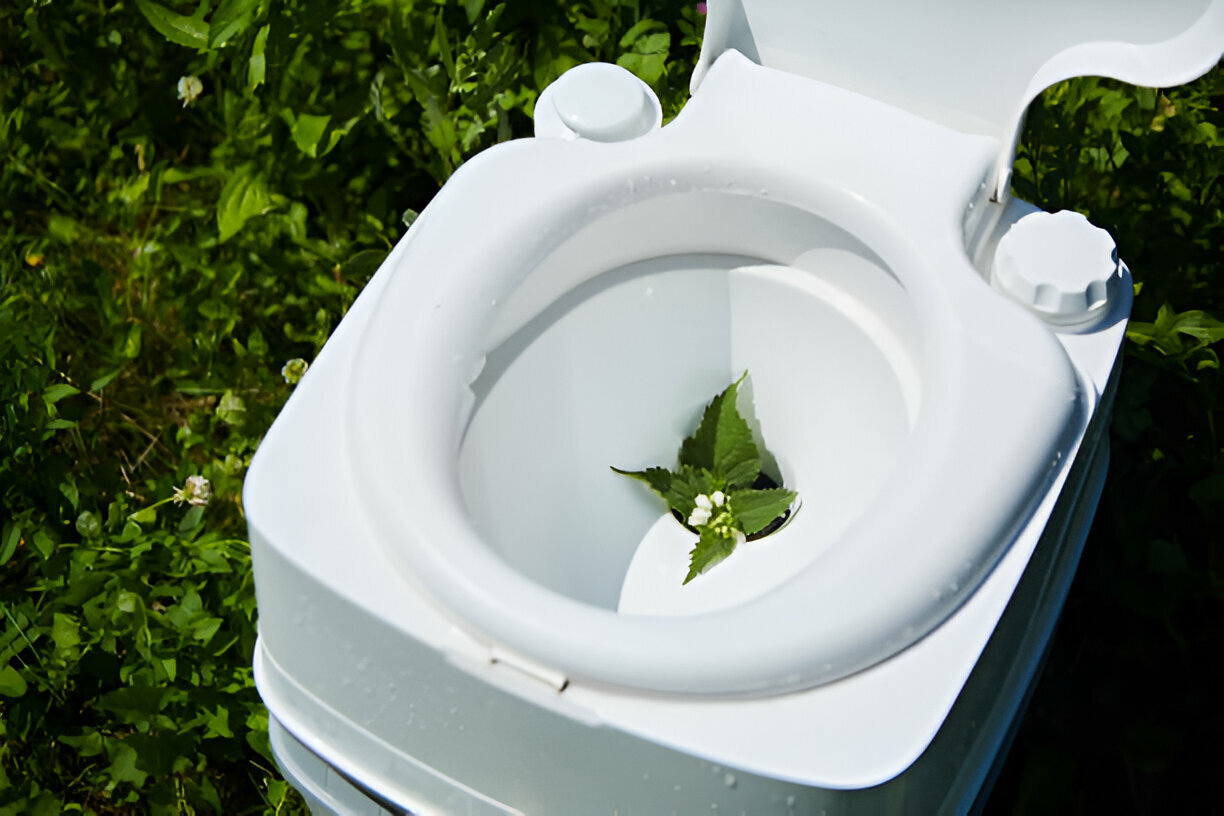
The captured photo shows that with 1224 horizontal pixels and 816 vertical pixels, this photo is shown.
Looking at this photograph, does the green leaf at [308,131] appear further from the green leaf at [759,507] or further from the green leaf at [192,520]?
the green leaf at [759,507]

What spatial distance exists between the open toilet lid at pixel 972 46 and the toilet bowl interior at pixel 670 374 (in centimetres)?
14

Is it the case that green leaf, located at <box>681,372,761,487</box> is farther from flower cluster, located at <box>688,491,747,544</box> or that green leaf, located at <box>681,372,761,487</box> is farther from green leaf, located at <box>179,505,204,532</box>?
green leaf, located at <box>179,505,204,532</box>

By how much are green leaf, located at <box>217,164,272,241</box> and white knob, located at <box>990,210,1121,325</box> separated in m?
0.85

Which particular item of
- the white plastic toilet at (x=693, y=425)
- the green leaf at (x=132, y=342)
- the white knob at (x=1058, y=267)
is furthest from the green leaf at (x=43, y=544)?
the white knob at (x=1058, y=267)

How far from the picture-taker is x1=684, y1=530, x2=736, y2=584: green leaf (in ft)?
3.98

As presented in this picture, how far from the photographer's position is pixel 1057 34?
104 centimetres

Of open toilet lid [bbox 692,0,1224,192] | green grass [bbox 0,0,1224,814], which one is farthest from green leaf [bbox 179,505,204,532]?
open toilet lid [bbox 692,0,1224,192]

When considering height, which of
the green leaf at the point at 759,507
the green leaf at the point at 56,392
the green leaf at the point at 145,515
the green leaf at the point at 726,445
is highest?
the green leaf at the point at 726,445

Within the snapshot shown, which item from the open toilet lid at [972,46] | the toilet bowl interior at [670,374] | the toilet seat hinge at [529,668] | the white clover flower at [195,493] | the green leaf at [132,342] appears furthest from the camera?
the green leaf at [132,342]

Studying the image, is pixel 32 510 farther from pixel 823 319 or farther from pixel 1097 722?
pixel 1097 722

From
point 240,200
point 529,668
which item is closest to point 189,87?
point 240,200

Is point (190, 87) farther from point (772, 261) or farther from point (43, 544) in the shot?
point (772, 261)

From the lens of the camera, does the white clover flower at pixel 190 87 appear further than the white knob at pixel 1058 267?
Yes

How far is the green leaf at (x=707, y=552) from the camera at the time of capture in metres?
1.21
